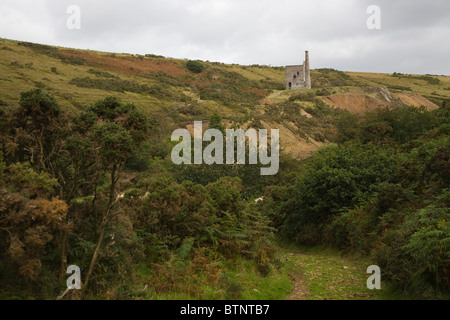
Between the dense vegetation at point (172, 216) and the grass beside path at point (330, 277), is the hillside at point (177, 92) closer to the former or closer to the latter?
the dense vegetation at point (172, 216)

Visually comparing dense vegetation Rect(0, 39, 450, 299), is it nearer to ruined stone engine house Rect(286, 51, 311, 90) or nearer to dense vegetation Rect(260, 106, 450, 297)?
dense vegetation Rect(260, 106, 450, 297)

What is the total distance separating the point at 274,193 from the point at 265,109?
24.9 metres

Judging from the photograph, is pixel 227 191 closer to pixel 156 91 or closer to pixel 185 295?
pixel 185 295

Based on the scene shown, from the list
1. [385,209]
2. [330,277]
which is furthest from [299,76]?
[330,277]

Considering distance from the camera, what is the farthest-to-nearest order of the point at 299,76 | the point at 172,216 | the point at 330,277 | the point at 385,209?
the point at 299,76 → the point at 385,209 → the point at 330,277 → the point at 172,216

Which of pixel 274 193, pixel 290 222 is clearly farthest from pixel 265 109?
pixel 290 222

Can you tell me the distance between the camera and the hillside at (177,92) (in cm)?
3638

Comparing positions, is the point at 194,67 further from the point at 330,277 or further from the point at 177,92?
the point at 330,277

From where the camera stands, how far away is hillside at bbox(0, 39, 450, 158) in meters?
36.4

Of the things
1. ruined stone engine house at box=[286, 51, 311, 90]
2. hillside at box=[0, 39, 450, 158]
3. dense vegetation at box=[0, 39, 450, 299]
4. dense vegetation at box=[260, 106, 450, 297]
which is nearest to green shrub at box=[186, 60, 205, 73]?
hillside at box=[0, 39, 450, 158]

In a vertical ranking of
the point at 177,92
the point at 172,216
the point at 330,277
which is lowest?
the point at 330,277

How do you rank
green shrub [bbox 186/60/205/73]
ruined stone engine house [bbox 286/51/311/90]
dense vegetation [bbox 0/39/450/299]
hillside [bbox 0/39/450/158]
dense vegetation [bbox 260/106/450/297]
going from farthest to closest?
1. green shrub [bbox 186/60/205/73]
2. ruined stone engine house [bbox 286/51/311/90]
3. hillside [bbox 0/39/450/158]
4. dense vegetation [bbox 260/106/450/297]
5. dense vegetation [bbox 0/39/450/299]

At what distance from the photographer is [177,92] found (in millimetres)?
51031
